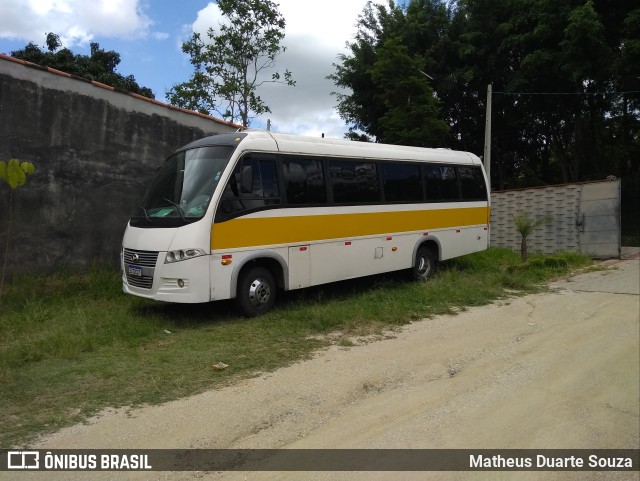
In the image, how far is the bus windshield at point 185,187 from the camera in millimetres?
6957

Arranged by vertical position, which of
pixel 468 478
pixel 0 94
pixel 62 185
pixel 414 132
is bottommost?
pixel 468 478

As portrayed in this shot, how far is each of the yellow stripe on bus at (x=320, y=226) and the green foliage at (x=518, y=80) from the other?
37.2 ft

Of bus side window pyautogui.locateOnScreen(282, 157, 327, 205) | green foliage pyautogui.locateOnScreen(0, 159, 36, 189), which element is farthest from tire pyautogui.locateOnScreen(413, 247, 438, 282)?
green foliage pyautogui.locateOnScreen(0, 159, 36, 189)

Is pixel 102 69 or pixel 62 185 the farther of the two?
pixel 102 69

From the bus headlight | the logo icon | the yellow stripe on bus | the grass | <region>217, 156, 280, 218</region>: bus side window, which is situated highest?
<region>217, 156, 280, 218</region>: bus side window

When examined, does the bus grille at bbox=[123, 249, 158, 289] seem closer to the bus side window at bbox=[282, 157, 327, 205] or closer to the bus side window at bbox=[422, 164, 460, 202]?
the bus side window at bbox=[282, 157, 327, 205]

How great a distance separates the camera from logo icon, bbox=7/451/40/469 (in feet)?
11.3

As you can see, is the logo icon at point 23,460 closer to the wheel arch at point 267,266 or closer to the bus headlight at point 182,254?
the bus headlight at point 182,254

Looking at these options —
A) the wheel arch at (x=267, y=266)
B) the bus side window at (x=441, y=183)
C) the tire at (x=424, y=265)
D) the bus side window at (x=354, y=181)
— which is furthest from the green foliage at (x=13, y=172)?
the bus side window at (x=441, y=183)

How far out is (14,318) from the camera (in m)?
7.03

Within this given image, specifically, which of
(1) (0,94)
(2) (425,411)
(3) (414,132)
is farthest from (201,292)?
(3) (414,132)

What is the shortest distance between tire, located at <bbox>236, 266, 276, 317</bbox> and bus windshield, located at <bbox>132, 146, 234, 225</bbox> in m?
1.17

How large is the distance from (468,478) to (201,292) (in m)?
4.36

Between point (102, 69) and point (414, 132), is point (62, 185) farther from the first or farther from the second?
point (102, 69)
